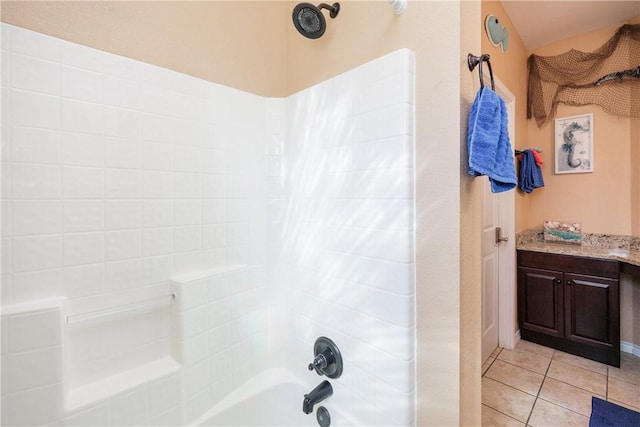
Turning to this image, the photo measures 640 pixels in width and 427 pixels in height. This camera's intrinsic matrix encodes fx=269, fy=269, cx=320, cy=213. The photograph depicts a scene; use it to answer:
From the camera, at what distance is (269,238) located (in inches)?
58.1

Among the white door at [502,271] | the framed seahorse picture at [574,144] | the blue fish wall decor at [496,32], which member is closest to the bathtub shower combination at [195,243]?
the blue fish wall decor at [496,32]

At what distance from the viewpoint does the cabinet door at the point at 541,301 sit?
233 cm

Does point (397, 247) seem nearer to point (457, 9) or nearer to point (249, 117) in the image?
point (457, 9)

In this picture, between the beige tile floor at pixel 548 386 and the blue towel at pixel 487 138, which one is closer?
the blue towel at pixel 487 138

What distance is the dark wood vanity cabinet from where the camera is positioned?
2094 mm

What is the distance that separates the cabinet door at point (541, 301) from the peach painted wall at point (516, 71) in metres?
0.44

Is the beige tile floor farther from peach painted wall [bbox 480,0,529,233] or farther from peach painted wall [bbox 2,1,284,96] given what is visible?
peach painted wall [bbox 2,1,284,96]

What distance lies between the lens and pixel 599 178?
8.10 ft

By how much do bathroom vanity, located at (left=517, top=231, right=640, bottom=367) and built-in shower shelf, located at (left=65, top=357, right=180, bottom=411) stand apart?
287 cm

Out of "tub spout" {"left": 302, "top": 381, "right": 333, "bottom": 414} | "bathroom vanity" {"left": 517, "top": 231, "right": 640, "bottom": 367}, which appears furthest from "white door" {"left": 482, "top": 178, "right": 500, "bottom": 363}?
"tub spout" {"left": 302, "top": 381, "right": 333, "bottom": 414}

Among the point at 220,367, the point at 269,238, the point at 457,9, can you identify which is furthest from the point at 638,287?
the point at 220,367

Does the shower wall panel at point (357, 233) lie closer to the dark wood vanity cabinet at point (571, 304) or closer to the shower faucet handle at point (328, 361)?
the shower faucet handle at point (328, 361)

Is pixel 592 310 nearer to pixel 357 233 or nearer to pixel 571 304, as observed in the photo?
pixel 571 304

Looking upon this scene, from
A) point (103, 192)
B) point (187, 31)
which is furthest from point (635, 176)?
point (103, 192)
